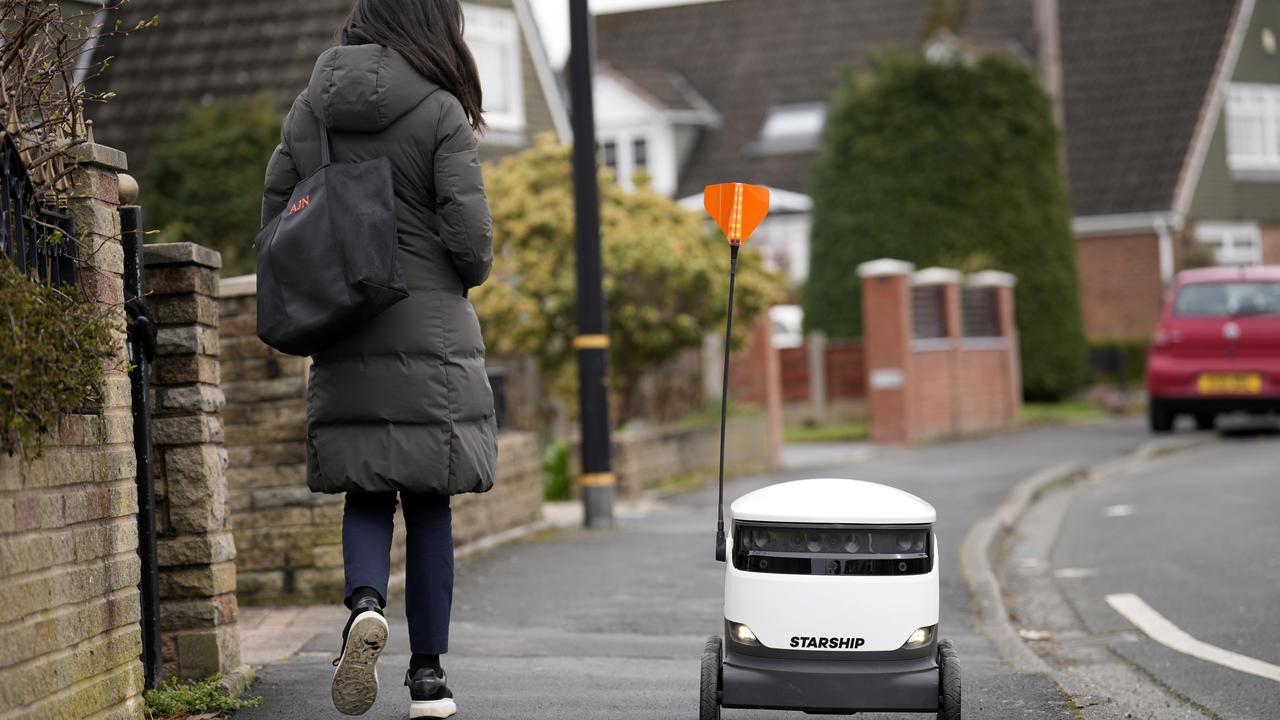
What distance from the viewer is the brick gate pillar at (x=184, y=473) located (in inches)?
214

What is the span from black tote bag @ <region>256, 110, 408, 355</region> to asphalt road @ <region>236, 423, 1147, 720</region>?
4.09 ft

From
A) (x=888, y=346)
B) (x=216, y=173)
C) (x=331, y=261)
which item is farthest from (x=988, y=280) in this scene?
(x=331, y=261)

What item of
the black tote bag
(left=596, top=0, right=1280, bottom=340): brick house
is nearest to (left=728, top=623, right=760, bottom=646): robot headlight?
the black tote bag

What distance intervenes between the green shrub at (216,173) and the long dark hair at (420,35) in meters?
13.1

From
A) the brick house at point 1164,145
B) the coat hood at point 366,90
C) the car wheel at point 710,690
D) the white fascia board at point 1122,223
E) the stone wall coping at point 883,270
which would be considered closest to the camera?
the car wheel at point 710,690

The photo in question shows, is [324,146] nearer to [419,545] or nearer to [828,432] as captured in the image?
[419,545]

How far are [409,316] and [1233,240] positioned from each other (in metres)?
32.2

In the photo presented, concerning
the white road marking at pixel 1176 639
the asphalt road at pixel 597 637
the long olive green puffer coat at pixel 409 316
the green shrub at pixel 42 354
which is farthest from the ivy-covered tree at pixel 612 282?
the green shrub at pixel 42 354

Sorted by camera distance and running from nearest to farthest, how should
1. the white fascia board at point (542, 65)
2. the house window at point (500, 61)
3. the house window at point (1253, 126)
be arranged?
the house window at point (500, 61) < the white fascia board at point (542, 65) < the house window at point (1253, 126)

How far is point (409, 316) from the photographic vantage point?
187 inches

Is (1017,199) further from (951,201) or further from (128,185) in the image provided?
(128,185)

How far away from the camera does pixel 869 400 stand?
20.1 m

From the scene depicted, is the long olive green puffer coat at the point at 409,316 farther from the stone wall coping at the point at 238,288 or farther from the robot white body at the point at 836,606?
the stone wall coping at the point at 238,288

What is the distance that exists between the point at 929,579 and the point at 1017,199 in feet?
72.2
